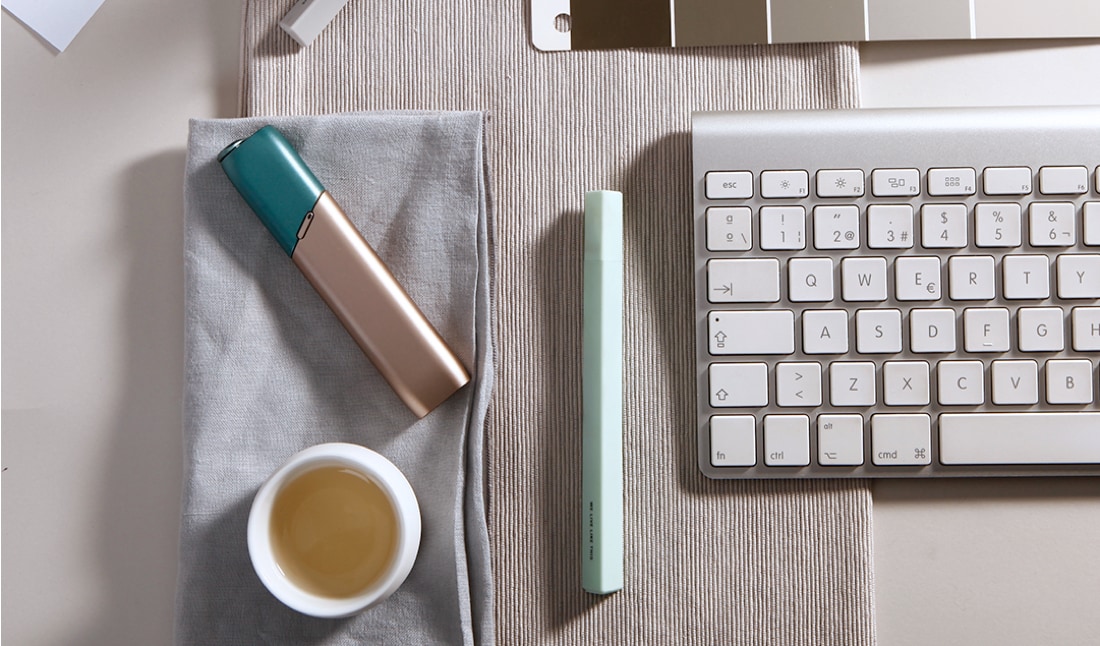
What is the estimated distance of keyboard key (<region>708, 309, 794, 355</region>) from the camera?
0.39m

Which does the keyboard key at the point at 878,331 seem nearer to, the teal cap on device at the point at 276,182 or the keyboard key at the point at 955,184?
the keyboard key at the point at 955,184

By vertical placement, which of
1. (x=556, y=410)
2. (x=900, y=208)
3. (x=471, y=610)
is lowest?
(x=471, y=610)

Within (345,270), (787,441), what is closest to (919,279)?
(787,441)

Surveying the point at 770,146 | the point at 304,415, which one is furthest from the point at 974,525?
the point at 304,415

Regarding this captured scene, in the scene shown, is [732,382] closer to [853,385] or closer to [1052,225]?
[853,385]

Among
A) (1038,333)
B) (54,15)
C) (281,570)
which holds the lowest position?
(281,570)

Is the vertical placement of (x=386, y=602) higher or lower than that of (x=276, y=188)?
lower

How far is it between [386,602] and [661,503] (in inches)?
6.4

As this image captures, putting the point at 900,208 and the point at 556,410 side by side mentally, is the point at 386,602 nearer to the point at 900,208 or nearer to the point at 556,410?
the point at 556,410

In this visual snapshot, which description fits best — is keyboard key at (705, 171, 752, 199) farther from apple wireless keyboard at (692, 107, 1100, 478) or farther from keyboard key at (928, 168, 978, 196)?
keyboard key at (928, 168, 978, 196)

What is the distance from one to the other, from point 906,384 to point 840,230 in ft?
0.30

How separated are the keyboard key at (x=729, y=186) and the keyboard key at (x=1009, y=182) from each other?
0.43 ft

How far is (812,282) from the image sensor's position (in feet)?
1.27

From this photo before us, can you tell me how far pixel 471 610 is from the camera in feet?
1.26
